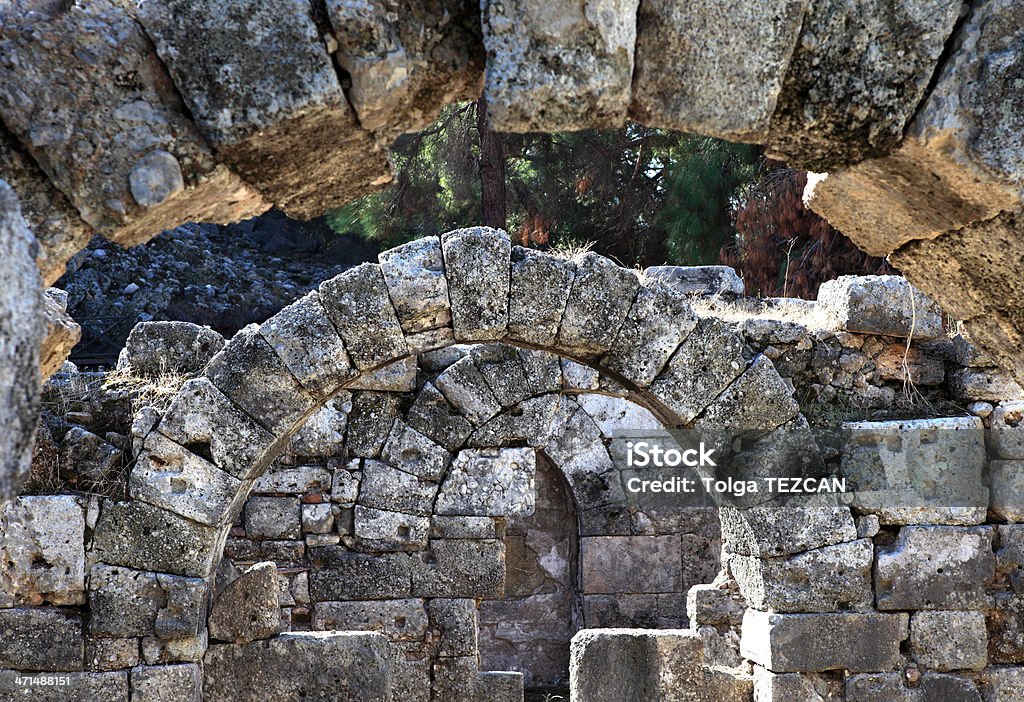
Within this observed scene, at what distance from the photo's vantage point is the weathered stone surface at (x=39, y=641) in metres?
5.85

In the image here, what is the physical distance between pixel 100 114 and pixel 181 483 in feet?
12.1

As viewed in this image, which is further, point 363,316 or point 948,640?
point 948,640

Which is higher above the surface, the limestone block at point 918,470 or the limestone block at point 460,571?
the limestone block at point 918,470

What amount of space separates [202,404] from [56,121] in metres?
3.59

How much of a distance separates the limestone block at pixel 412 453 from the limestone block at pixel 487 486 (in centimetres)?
14

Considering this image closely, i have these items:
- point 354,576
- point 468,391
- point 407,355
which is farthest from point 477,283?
point 354,576

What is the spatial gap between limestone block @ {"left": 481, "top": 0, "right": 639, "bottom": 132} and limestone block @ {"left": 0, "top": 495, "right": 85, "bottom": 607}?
4.19 metres

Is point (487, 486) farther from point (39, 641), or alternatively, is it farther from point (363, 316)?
point (39, 641)

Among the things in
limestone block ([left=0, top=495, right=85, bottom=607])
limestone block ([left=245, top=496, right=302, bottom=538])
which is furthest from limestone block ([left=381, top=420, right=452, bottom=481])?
limestone block ([left=0, top=495, right=85, bottom=607])

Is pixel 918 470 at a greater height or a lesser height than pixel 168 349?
lesser

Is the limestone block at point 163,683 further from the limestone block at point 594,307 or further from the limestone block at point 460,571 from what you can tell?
the limestone block at point 594,307

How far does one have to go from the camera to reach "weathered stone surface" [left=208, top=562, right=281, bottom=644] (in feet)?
20.8

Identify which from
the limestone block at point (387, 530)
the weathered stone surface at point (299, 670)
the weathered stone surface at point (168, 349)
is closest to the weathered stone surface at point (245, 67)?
the weathered stone surface at point (168, 349)

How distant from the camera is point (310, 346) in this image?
6160mm
